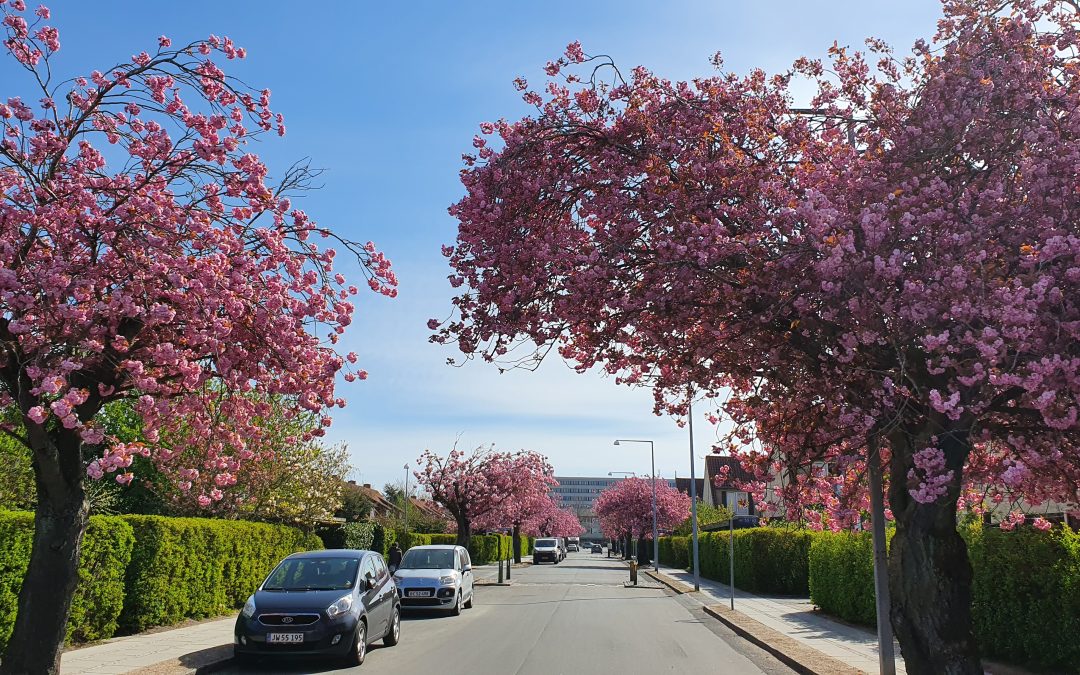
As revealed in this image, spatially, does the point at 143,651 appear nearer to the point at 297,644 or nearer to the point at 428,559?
the point at 297,644

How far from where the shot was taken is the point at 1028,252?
7082mm

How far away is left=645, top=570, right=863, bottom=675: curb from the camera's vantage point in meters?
11.6

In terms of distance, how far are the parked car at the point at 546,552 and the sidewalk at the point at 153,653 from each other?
178 ft

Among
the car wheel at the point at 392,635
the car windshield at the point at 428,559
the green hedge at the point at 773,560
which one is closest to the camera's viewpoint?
the car wheel at the point at 392,635

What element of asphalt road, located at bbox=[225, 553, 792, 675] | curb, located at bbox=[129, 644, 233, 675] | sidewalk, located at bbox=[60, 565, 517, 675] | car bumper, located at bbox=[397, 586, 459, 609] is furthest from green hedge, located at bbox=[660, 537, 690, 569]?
curb, located at bbox=[129, 644, 233, 675]

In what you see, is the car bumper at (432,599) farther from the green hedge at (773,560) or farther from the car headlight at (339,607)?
the green hedge at (773,560)

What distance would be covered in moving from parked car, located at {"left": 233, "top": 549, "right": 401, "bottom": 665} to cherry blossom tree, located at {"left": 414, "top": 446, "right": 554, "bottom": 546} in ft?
103

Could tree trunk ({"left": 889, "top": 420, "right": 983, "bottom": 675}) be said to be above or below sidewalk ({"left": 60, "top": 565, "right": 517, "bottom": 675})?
above

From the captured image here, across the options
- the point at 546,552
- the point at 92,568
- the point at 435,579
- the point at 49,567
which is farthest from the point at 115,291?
the point at 546,552

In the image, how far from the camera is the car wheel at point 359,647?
12.2 meters

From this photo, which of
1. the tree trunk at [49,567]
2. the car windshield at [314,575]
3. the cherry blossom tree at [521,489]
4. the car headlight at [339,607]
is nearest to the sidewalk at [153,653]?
the car windshield at [314,575]

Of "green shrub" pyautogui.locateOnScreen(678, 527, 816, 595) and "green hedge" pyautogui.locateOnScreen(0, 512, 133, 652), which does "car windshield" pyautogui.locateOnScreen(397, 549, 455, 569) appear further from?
"green shrub" pyautogui.locateOnScreen(678, 527, 816, 595)

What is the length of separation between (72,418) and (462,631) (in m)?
10.8

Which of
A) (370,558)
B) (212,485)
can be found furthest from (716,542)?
→ (370,558)
